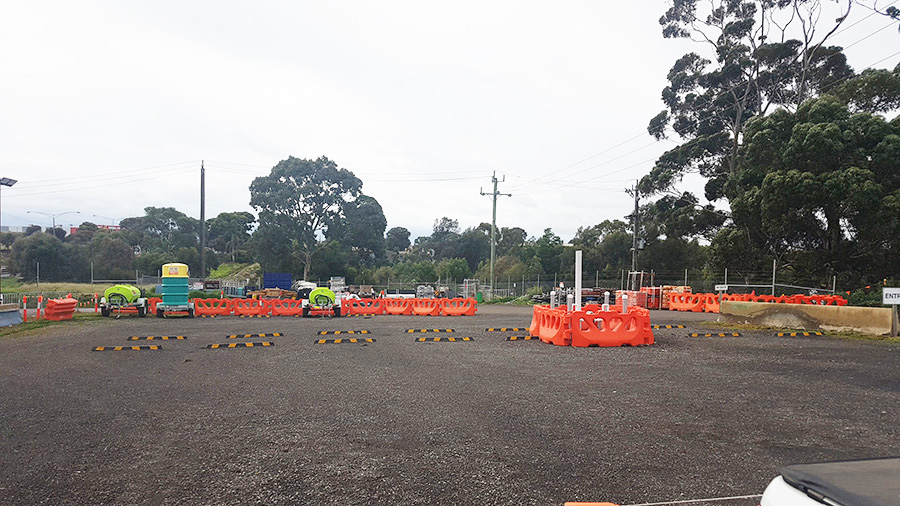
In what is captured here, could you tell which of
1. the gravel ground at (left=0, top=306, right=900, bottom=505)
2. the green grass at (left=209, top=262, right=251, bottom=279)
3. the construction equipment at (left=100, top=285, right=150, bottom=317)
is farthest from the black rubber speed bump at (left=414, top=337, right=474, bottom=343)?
the green grass at (left=209, top=262, right=251, bottom=279)

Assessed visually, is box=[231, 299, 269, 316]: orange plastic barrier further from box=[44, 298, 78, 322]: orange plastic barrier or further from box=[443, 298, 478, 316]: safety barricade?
box=[443, 298, 478, 316]: safety barricade

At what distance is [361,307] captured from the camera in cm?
2830

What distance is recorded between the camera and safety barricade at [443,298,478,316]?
2770cm

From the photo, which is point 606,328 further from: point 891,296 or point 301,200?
point 301,200

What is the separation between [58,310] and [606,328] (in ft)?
66.8

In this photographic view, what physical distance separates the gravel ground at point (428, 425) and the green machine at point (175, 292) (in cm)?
1168

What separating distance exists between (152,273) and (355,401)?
68.7 meters

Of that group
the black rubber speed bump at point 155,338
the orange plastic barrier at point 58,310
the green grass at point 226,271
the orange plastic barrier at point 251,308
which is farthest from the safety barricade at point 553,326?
the green grass at point 226,271

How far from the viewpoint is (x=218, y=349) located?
533 inches

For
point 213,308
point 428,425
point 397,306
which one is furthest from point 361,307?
point 428,425

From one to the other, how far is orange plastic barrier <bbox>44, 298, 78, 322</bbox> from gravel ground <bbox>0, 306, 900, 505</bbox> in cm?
1156

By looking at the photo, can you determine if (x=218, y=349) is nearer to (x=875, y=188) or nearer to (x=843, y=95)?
(x=875, y=188)

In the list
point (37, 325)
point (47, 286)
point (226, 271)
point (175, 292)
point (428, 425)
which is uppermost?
point (226, 271)

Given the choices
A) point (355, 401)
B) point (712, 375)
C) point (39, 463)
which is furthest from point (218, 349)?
point (712, 375)
